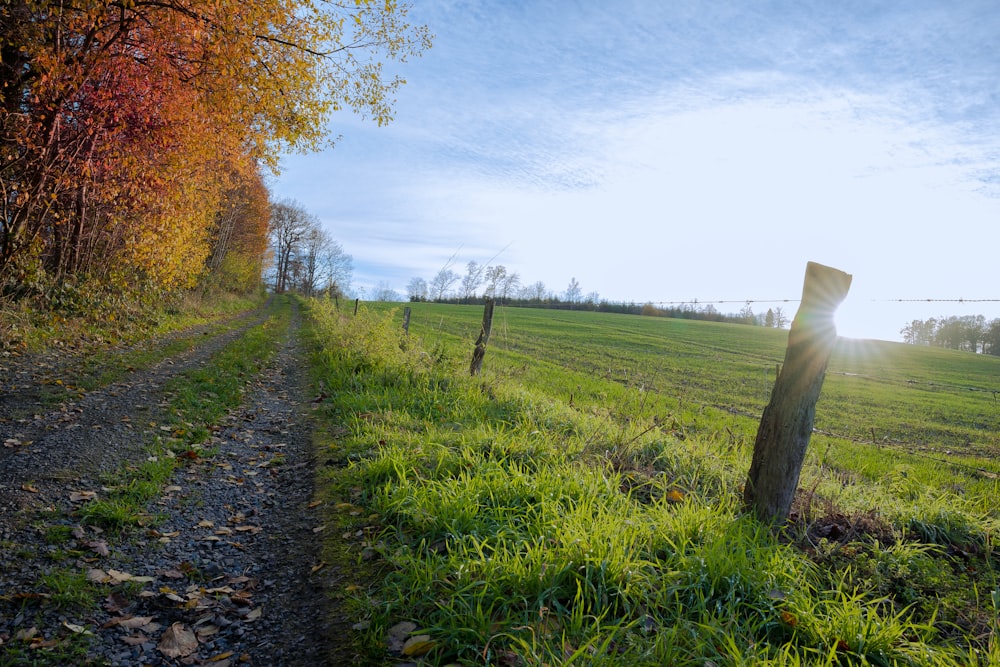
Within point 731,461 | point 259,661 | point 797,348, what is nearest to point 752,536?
point 797,348

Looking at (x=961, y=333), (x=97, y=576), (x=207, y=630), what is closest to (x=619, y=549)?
(x=207, y=630)

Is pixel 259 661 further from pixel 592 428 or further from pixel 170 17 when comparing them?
pixel 170 17

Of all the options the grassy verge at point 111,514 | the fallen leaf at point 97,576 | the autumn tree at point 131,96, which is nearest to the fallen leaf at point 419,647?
the grassy verge at point 111,514

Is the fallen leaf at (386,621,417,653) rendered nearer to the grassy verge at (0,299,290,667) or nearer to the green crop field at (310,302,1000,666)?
the green crop field at (310,302,1000,666)

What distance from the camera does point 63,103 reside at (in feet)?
31.2

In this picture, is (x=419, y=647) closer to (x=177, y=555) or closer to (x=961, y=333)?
(x=177, y=555)

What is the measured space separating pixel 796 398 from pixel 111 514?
17.6 feet

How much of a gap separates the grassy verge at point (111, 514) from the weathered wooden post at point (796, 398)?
449 cm

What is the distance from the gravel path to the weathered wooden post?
3294 millimetres

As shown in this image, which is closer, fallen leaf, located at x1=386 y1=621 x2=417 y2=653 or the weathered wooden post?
fallen leaf, located at x1=386 y1=621 x2=417 y2=653

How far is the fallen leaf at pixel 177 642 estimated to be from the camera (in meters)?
2.61

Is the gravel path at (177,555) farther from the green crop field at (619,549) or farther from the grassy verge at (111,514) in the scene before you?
the green crop field at (619,549)

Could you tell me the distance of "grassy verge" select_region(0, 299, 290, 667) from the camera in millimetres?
2492

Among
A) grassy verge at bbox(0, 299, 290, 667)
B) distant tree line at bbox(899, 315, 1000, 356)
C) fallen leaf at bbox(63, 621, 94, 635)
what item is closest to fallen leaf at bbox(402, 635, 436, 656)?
grassy verge at bbox(0, 299, 290, 667)
